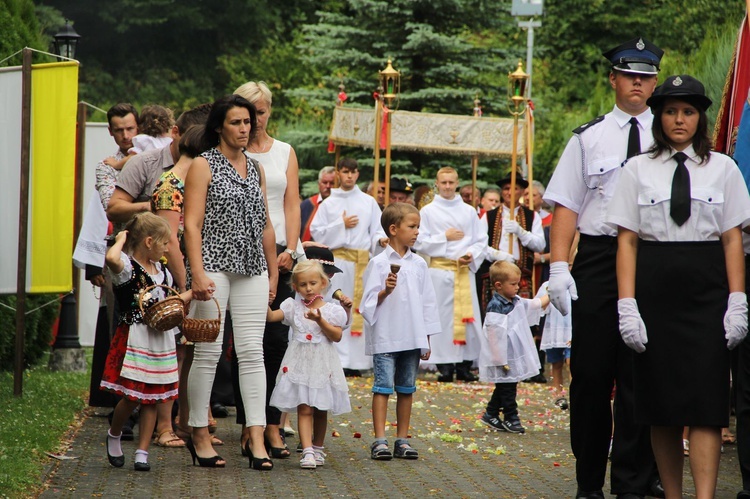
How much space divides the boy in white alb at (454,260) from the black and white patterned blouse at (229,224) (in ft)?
24.8

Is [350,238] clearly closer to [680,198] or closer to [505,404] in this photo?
[505,404]

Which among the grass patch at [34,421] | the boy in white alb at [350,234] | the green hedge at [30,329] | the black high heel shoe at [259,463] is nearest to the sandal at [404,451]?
the black high heel shoe at [259,463]

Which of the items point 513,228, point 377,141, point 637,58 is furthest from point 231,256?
point 377,141

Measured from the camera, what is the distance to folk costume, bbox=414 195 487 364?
49.3 ft

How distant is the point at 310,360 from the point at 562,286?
6.81ft

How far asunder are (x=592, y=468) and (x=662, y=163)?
1577mm

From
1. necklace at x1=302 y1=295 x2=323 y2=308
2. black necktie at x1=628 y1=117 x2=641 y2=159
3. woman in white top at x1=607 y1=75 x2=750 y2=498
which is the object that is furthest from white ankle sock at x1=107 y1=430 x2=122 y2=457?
black necktie at x1=628 y1=117 x2=641 y2=159

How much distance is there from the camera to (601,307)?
6.35 metres

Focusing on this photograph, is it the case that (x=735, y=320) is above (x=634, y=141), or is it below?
below

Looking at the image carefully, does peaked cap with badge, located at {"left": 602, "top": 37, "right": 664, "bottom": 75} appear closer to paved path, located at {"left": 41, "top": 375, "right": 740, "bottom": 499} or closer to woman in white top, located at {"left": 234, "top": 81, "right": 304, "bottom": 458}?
paved path, located at {"left": 41, "top": 375, "right": 740, "bottom": 499}

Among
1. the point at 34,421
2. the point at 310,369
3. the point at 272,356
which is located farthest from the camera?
the point at 34,421

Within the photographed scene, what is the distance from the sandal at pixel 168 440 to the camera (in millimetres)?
8336

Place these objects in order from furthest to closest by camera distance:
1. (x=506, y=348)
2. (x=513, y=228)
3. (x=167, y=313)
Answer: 1. (x=513, y=228)
2. (x=506, y=348)
3. (x=167, y=313)

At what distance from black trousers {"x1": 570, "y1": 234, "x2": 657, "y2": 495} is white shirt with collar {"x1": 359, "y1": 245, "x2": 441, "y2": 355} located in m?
2.10
